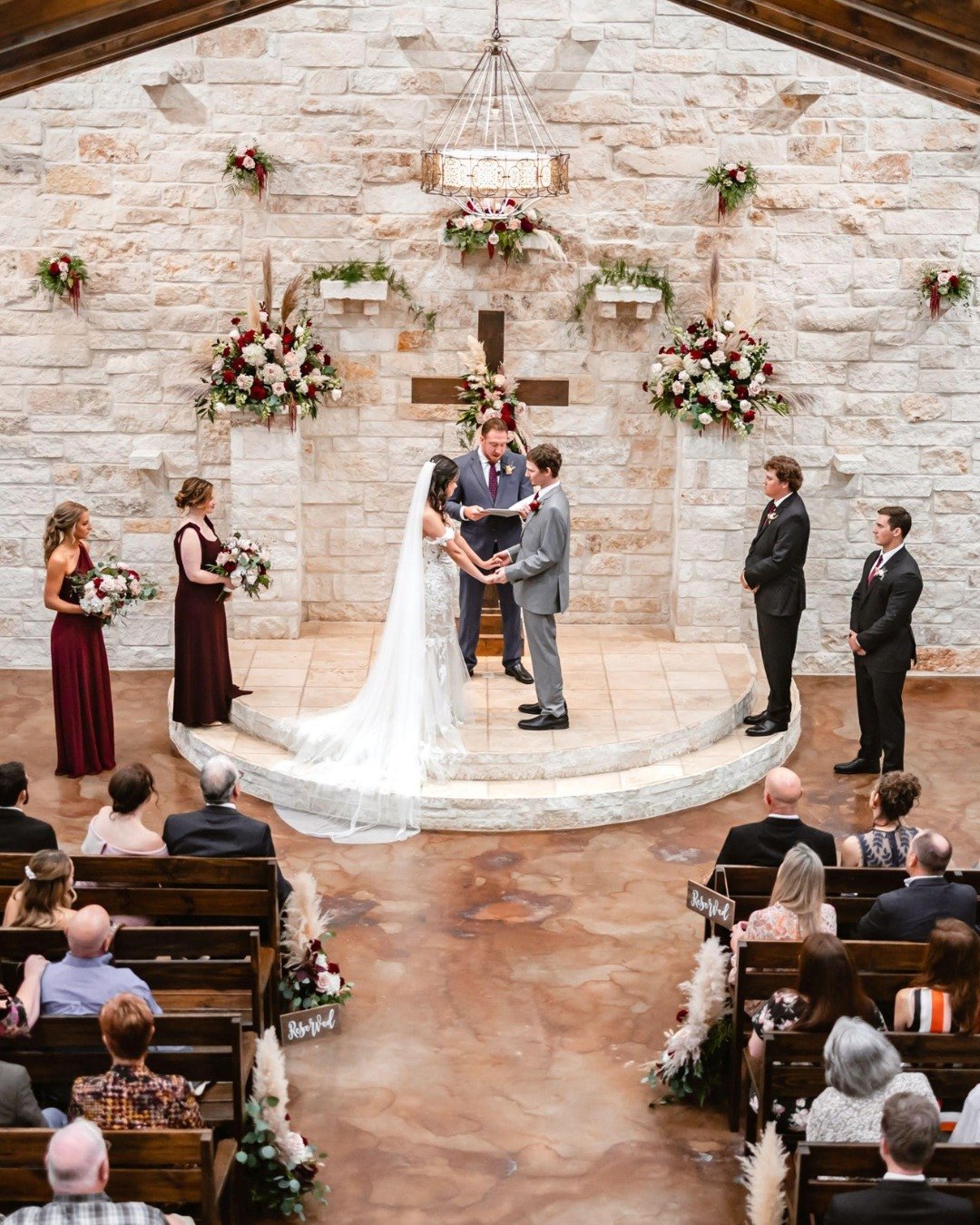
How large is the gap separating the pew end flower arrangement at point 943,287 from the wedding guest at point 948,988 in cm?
667

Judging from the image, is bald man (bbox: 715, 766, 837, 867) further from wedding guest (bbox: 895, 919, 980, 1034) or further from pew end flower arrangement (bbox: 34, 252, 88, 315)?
pew end flower arrangement (bbox: 34, 252, 88, 315)

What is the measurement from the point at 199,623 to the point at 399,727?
1450 mm

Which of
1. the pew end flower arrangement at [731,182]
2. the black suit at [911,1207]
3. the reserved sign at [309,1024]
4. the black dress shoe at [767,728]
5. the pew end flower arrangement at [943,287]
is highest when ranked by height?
the pew end flower arrangement at [731,182]

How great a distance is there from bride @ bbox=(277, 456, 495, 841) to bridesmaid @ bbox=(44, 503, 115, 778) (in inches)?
47.4

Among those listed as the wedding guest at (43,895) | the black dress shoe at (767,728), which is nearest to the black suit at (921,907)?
the wedding guest at (43,895)

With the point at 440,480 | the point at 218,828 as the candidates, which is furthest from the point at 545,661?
the point at 218,828

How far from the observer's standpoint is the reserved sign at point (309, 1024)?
20.3 ft

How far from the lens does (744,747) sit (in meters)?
9.35

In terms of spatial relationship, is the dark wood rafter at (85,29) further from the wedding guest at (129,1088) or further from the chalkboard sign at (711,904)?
the chalkboard sign at (711,904)

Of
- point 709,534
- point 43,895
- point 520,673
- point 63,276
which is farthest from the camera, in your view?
point 709,534

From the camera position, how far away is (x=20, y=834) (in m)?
6.35

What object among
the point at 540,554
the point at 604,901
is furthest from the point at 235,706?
the point at 604,901

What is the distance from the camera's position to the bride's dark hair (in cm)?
873

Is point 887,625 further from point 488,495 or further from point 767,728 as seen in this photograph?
point 488,495
